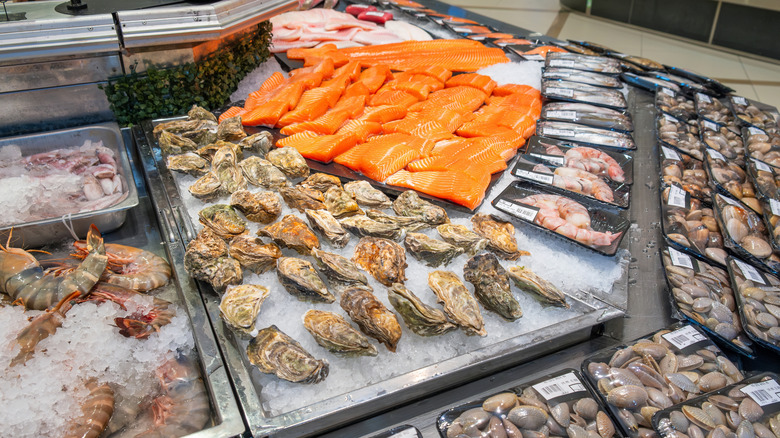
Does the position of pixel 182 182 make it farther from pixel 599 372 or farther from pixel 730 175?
Answer: pixel 730 175

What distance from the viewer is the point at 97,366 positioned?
4.98ft

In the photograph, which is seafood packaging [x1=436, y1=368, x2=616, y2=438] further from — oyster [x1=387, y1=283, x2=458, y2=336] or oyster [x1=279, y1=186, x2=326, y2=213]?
oyster [x1=279, y1=186, x2=326, y2=213]

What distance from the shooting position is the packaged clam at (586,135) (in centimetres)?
246

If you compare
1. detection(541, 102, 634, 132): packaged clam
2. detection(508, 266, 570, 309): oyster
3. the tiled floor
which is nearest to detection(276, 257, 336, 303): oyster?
detection(508, 266, 570, 309): oyster

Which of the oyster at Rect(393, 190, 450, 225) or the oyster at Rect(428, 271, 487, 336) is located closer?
the oyster at Rect(428, 271, 487, 336)

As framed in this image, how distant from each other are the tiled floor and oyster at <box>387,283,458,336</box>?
18.5 feet

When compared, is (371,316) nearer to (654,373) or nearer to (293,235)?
(293,235)

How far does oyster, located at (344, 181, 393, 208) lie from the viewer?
2.04 meters

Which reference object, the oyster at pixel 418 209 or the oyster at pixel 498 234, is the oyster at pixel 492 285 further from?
the oyster at pixel 418 209

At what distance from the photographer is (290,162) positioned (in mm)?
2193

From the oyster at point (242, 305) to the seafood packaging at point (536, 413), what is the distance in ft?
1.92

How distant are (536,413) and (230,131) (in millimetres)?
1826

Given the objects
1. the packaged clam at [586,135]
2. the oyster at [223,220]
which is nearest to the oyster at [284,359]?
the oyster at [223,220]

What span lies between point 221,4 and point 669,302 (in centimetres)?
235
